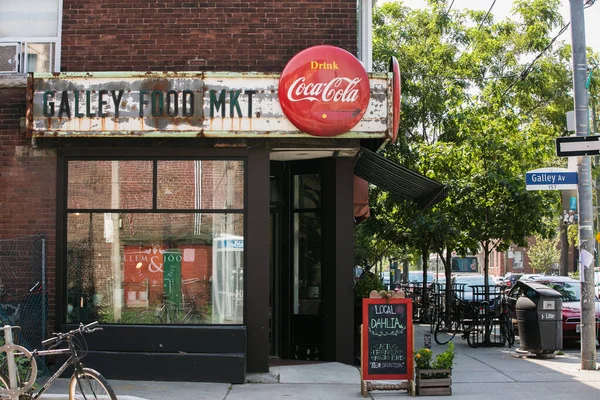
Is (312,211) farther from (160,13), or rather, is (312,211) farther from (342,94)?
(160,13)

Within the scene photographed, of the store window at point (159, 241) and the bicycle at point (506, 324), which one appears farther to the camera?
the bicycle at point (506, 324)


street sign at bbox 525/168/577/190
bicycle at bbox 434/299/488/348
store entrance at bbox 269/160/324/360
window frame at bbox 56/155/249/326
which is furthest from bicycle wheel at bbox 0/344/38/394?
bicycle at bbox 434/299/488/348

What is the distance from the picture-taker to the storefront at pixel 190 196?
409 inches

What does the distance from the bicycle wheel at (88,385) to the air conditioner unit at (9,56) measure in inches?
224

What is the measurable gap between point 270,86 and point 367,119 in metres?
1.44

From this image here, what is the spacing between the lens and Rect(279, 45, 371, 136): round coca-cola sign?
1028 cm

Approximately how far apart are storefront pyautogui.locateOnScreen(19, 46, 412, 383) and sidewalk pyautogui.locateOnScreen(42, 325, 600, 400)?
1.27 feet

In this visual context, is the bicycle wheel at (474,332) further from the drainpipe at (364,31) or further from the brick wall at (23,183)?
the brick wall at (23,183)

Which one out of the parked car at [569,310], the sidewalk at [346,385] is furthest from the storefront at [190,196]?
the parked car at [569,310]

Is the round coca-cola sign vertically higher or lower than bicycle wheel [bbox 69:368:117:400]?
higher

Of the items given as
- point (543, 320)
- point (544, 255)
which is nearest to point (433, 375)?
point (543, 320)

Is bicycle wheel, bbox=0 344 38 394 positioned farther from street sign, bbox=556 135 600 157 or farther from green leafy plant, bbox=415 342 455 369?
street sign, bbox=556 135 600 157

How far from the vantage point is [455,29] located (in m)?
25.2

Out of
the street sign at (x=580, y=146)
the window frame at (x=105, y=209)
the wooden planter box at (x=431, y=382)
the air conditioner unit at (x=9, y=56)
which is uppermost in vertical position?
the air conditioner unit at (x=9, y=56)
